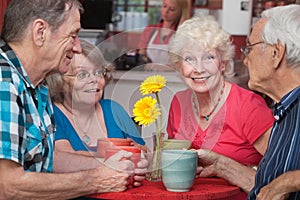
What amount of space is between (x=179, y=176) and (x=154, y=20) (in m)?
7.38

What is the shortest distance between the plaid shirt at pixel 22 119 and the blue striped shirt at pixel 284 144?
792 mm

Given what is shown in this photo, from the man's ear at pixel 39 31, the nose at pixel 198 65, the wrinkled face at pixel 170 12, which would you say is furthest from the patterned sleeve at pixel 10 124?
the wrinkled face at pixel 170 12

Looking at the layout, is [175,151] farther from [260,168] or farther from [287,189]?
[287,189]

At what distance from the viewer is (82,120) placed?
3043mm

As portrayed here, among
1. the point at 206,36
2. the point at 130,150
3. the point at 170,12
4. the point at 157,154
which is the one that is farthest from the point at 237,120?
the point at 170,12

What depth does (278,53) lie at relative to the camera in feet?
8.29

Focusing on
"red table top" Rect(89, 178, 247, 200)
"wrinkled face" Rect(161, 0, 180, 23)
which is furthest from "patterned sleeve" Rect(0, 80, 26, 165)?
"wrinkled face" Rect(161, 0, 180, 23)

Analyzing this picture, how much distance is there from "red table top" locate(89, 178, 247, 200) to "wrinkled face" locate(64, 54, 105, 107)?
0.47 meters

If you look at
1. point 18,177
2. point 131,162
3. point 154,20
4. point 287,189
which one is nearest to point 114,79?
point 131,162

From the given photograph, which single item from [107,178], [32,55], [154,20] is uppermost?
[32,55]

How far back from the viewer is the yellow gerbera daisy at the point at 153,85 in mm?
2793

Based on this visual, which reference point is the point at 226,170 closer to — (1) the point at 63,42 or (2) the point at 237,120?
(2) the point at 237,120

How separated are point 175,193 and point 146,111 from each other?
33 cm

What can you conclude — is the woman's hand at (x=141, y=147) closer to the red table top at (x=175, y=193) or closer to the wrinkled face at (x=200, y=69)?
the red table top at (x=175, y=193)
